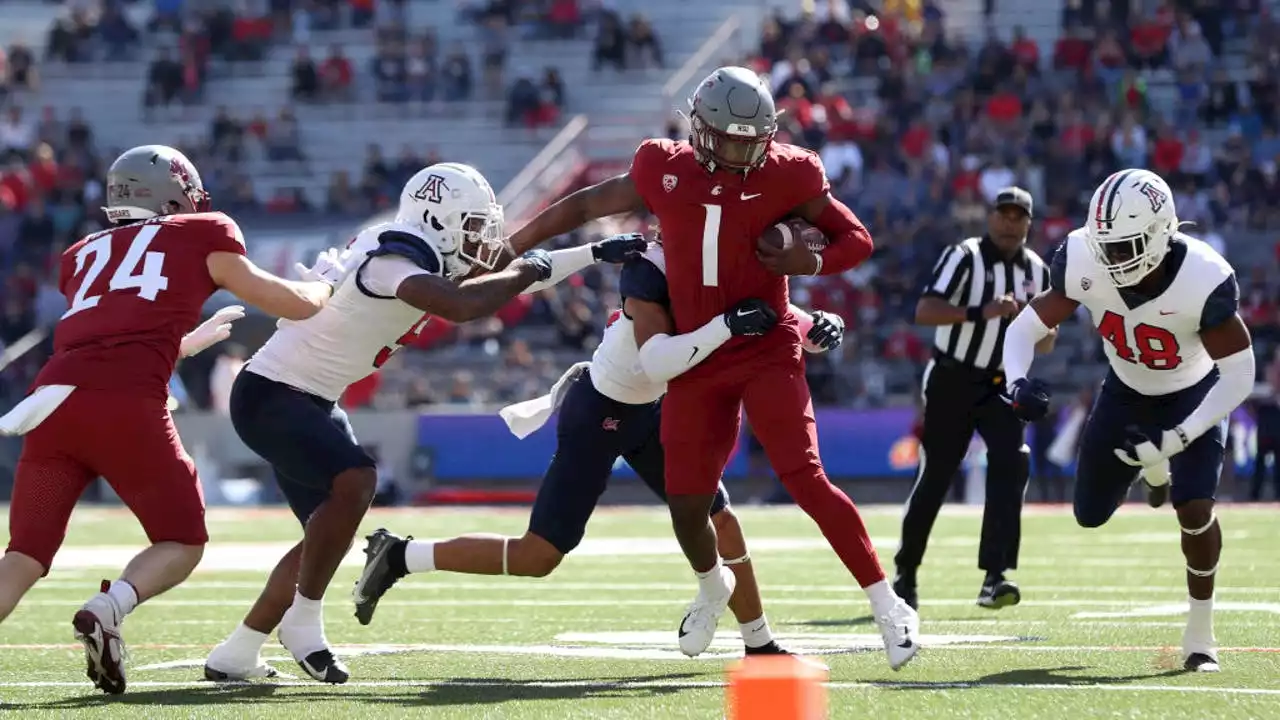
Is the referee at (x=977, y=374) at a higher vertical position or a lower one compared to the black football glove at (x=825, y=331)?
lower

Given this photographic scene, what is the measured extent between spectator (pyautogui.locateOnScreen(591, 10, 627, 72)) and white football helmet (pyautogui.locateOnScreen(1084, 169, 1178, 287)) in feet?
63.5

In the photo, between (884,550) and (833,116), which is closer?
(884,550)

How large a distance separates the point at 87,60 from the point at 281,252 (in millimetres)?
7048

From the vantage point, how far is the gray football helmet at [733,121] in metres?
6.06

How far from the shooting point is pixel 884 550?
39.5ft

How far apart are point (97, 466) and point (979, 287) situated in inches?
179

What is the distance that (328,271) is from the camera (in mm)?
6402

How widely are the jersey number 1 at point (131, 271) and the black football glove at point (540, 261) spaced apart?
3.65ft

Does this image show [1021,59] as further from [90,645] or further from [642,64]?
[90,645]

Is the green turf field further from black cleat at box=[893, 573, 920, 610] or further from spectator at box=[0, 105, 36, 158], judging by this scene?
spectator at box=[0, 105, 36, 158]

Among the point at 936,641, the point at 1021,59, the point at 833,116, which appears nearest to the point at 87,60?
the point at 833,116

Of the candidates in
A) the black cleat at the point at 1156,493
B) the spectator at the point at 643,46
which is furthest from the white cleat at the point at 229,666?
the spectator at the point at 643,46

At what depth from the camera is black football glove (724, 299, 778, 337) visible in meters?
5.97

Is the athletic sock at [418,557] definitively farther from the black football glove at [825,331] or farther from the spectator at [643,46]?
the spectator at [643,46]
